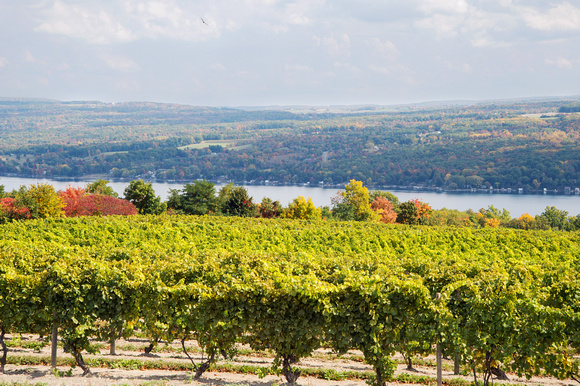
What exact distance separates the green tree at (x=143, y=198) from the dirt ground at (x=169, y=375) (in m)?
36.7

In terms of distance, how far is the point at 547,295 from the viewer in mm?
11883

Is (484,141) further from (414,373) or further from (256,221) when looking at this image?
(414,373)

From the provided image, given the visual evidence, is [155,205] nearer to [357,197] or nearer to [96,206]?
[96,206]

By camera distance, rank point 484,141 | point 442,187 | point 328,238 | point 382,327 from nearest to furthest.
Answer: point 382,327 → point 328,238 → point 442,187 → point 484,141

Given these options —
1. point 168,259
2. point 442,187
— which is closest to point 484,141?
point 442,187

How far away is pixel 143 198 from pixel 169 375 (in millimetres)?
39980

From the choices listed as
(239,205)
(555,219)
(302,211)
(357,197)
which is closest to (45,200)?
(239,205)

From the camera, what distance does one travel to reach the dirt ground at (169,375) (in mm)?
11227

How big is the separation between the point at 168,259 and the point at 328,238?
11.8 metres

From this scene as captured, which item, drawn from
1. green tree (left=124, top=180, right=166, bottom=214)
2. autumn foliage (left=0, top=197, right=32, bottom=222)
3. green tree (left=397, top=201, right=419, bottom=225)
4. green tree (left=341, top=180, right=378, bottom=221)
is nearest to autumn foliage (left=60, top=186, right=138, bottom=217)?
green tree (left=124, top=180, right=166, bottom=214)

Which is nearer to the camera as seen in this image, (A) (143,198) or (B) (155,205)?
(A) (143,198)

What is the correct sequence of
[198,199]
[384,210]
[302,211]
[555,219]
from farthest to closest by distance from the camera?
[555,219], [384,210], [302,211], [198,199]

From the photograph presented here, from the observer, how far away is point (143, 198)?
5022 cm

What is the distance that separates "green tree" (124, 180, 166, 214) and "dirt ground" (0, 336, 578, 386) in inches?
1445
